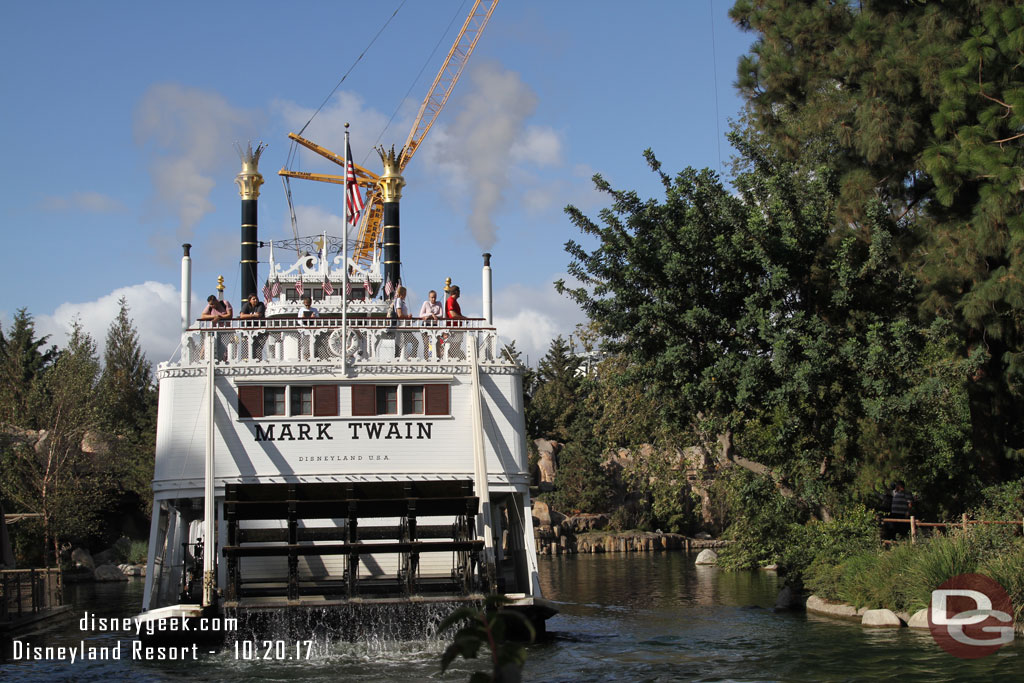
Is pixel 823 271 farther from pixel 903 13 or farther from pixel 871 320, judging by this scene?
pixel 903 13

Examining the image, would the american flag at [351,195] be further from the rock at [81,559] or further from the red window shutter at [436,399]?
the rock at [81,559]

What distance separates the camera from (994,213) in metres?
21.6

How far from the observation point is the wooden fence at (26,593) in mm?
22719

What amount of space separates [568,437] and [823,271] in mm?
37262

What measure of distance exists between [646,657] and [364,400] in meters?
7.52

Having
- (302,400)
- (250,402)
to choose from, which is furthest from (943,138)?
(250,402)

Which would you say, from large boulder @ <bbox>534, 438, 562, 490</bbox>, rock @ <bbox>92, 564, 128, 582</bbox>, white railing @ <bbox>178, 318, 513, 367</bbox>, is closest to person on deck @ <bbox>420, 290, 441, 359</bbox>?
white railing @ <bbox>178, 318, 513, 367</bbox>

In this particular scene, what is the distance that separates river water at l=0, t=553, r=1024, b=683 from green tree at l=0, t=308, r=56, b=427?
22.5 metres

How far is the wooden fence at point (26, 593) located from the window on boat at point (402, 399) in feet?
29.8

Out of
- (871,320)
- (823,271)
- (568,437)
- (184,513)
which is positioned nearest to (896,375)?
(871,320)

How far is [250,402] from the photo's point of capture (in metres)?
20.7

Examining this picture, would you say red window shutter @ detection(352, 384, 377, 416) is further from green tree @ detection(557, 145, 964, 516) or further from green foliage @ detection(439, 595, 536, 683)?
green foliage @ detection(439, 595, 536, 683)

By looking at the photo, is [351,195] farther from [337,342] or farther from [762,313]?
[762,313]

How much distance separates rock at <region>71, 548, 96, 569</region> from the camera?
4303cm
